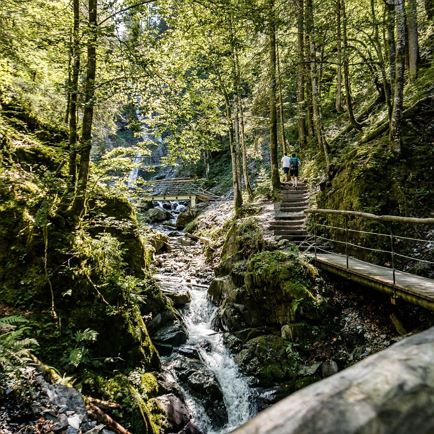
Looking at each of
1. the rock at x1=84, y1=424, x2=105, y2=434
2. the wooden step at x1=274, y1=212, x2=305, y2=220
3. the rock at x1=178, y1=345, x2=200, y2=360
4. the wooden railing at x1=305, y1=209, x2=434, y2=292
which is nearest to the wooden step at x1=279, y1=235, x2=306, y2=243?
the wooden railing at x1=305, y1=209, x2=434, y2=292

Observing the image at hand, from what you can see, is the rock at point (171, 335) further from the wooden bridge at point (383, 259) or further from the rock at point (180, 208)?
the rock at point (180, 208)

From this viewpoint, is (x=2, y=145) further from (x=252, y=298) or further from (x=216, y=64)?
(x=216, y=64)

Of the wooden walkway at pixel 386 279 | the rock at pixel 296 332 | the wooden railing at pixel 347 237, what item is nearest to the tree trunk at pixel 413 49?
the wooden railing at pixel 347 237

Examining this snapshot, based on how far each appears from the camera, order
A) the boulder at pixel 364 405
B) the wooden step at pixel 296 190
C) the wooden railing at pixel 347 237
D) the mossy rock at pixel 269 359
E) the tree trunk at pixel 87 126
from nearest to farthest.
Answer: the boulder at pixel 364 405 → the tree trunk at pixel 87 126 → the mossy rock at pixel 269 359 → the wooden railing at pixel 347 237 → the wooden step at pixel 296 190

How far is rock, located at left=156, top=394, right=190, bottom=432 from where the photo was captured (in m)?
5.80

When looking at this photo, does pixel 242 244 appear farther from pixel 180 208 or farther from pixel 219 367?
pixel 180 208

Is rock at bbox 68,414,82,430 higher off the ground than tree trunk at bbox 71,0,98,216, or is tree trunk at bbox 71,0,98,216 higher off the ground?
tree trunk at bbox 71,0,98,216

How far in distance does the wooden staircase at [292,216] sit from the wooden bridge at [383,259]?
41 cm

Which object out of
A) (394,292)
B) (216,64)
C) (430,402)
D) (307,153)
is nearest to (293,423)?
(430,402)

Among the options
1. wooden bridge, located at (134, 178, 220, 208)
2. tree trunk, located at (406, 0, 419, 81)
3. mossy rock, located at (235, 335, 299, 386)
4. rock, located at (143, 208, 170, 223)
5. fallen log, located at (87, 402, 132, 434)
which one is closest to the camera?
fallen log, located at (87, 402, 132, 434)

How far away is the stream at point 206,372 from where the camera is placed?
6863mm

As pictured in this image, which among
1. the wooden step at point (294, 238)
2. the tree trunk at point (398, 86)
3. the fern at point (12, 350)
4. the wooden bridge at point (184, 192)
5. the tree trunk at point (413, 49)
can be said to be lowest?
the fern at point (12, 350)

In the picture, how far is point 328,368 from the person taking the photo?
268 inches

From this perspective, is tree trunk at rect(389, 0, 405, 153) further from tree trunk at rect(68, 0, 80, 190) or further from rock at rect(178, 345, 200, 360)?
tree trunk at rect(68, 0, 80, 190)
